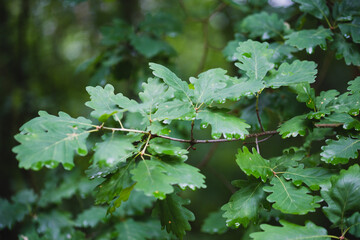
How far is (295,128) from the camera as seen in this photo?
933 millimetres

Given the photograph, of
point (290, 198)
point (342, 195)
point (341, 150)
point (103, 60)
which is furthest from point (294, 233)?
point (103, 60)

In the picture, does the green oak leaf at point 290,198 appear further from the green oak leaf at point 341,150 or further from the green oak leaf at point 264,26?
the green oak leaf at point 264,26

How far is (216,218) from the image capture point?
1702mm

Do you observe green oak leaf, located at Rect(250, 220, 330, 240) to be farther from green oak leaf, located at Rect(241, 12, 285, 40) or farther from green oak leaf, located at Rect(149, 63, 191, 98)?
green oak leaf, located at Rect(241, 12, 285, 40)

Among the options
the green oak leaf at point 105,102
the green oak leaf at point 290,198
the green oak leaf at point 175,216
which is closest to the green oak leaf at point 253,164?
→ the green oak leaf at point 290,198

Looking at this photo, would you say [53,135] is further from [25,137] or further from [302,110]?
[302,110]

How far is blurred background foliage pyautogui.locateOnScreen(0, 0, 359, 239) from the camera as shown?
195 centimetres

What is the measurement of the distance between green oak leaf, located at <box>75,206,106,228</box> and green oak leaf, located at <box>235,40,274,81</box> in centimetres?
134

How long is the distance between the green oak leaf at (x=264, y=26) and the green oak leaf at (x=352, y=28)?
32cm

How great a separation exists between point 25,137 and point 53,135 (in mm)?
72

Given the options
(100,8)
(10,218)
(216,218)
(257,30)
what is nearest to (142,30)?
(257,30)

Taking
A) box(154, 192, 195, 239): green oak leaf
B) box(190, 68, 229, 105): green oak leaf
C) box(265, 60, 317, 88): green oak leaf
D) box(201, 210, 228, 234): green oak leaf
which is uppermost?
box(190, 68, 229, 105): green oak leaf

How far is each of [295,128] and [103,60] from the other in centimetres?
164

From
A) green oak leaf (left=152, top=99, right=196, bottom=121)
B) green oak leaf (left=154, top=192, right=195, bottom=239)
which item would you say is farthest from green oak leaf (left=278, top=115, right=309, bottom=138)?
green oak leaf (left=154, top=192, right=195, bottom=239)
